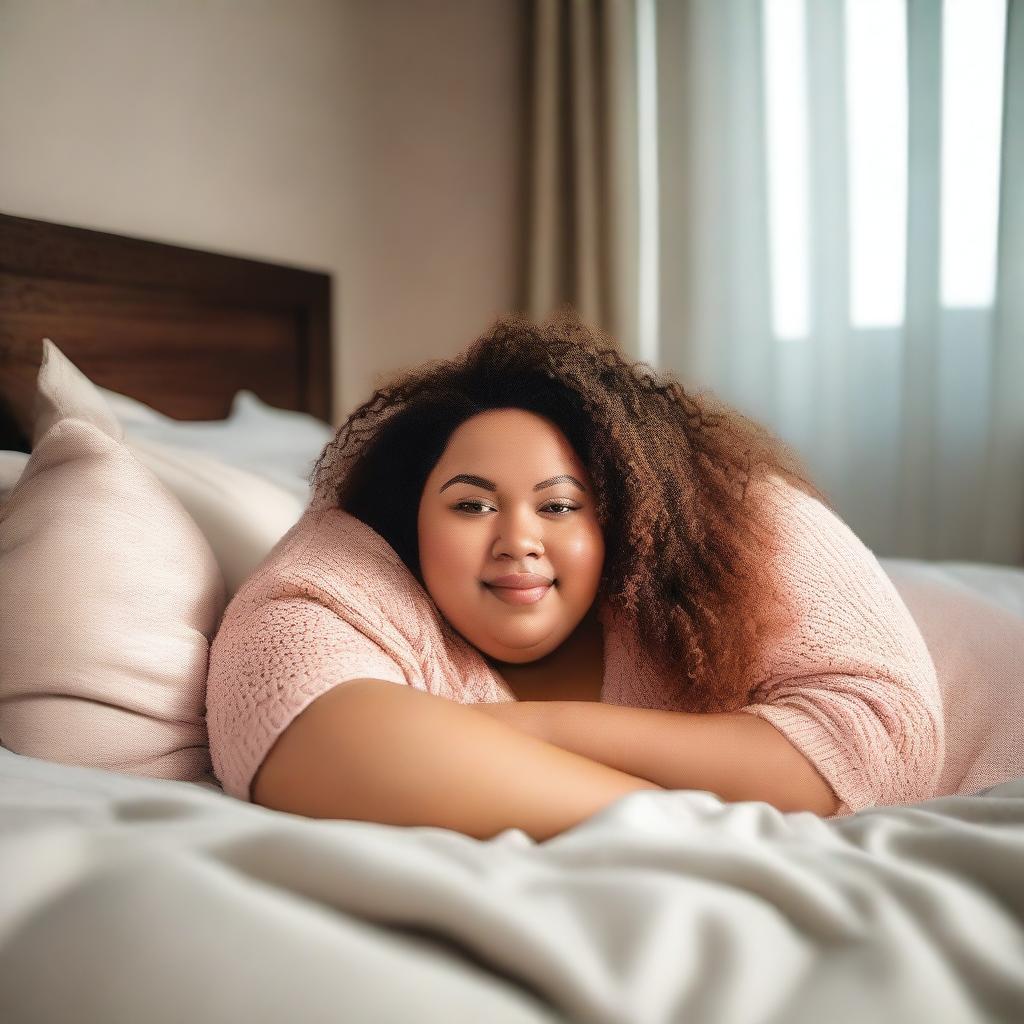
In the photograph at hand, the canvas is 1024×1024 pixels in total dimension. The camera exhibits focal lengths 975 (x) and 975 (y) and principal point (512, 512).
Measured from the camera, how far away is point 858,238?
2686 mm

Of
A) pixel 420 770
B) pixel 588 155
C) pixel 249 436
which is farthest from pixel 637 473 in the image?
pixel 588 155

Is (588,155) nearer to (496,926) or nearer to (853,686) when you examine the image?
(853,686)

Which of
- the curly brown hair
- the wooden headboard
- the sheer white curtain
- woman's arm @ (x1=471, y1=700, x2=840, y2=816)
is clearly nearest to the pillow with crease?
the curly brown hair

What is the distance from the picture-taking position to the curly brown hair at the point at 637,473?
3.27 feet

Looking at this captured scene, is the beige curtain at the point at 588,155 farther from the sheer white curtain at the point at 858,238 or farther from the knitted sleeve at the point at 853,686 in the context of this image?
the knitted sleeve at the point at 853,686

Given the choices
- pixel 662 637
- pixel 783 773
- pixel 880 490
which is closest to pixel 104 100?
pixel 662 637

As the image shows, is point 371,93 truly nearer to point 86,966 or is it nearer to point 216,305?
point 216,305

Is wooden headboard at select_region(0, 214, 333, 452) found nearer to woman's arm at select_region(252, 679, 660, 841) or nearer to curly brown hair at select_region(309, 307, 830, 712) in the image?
curly brown hair at select_region(309, 307, 830, 712)

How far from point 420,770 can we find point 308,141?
7.50ft

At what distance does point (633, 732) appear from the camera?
0.90 m

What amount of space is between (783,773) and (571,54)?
2.59 meters

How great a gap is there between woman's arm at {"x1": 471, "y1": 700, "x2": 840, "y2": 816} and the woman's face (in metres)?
0.13

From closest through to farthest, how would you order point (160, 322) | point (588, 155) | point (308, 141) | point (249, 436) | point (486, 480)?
point (486, 480), point (249, 436), point (160, 322), point (308, 141), point (588, 155)

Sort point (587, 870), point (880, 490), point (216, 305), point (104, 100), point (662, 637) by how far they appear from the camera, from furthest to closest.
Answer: point (880, 490)
point (216, 305)
point (104, 100)
point (662, 637)
point (587, 870)
